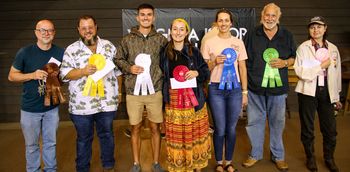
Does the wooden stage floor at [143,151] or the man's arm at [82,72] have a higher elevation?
the man's arm at [82,72]

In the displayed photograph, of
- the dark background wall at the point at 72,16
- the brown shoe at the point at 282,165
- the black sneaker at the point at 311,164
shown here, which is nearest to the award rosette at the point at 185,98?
the brown shoe at the point at 282,165

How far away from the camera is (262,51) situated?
2588mm

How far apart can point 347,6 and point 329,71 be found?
2.79m

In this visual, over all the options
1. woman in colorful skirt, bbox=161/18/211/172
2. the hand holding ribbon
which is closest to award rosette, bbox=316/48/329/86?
the hand holding ribbon

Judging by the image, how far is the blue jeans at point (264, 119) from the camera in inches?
106

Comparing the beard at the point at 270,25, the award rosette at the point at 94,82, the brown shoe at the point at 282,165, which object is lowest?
the brown shoe at the point at 282,165

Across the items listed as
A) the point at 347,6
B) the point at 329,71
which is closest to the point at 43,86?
the point at 329,71

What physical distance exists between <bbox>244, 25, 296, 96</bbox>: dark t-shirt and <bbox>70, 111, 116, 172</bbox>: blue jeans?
121cm

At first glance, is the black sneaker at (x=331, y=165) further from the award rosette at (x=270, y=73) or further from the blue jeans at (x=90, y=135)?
the blue jeans at (x=90, y=135)

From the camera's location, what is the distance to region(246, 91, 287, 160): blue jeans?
2.69 metres

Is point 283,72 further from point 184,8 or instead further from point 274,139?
point 184,8

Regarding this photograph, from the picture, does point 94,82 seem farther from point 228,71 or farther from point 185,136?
point 228,71

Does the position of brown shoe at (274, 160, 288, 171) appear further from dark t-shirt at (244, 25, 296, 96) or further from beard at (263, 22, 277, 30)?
beard at (263, 22, 277, 30)

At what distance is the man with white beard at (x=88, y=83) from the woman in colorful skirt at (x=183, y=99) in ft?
1.42
